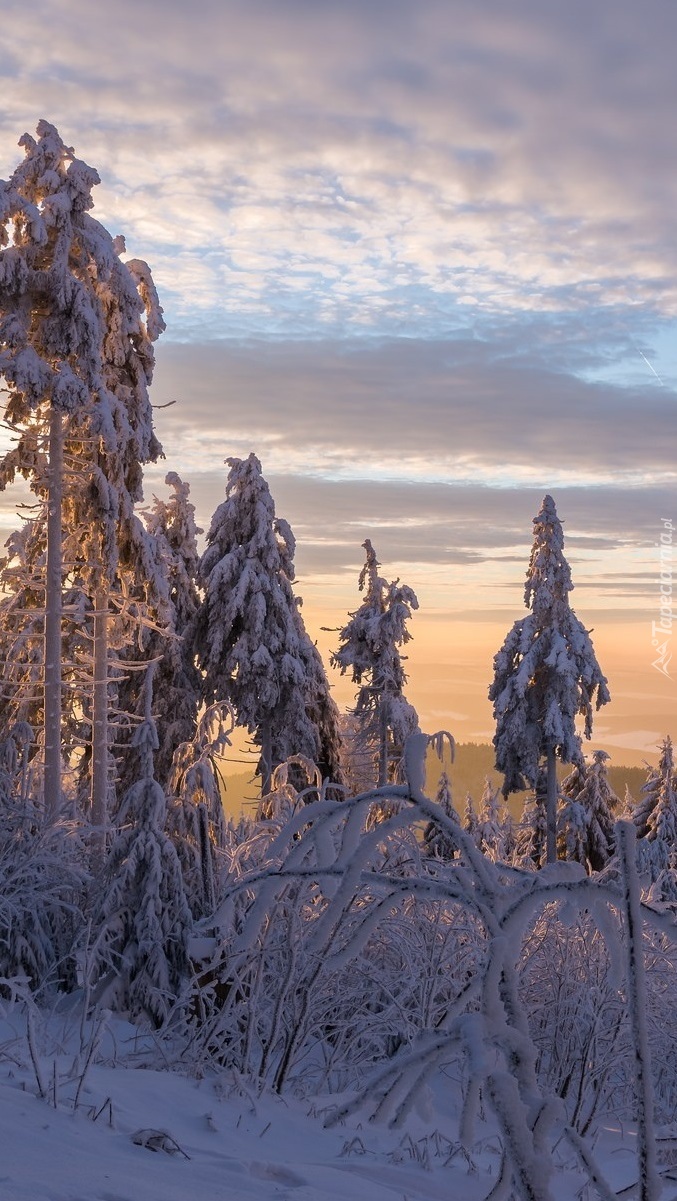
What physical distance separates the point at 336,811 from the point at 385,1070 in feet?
1.86

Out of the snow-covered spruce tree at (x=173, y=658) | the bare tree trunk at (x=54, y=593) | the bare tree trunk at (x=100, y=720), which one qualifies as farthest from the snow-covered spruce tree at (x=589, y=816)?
the bare tree trunk at (x=54, y=593)

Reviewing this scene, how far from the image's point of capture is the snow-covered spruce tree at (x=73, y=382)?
18.2 meters

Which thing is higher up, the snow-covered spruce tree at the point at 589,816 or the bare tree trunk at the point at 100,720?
the bare tree trunk at the point at 100,720

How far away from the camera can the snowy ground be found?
114 inches

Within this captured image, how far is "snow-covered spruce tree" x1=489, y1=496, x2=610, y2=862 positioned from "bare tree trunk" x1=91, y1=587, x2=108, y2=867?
11770mm

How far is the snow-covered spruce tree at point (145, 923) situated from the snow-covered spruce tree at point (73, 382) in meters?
8.32

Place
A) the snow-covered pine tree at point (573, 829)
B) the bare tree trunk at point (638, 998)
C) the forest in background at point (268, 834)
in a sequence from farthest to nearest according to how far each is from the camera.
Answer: the snow-covered pine tree at point (573, 829), the forest in background at point (268, 834), the bare tree trunk at point (638, 998)

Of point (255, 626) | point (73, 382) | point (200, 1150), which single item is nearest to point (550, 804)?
point (255, 626)

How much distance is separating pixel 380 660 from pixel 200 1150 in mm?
26610

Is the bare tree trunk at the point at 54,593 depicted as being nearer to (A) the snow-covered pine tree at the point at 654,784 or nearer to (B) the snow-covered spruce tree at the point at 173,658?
(B) the snow-covered spruce tree at the point at 173,658

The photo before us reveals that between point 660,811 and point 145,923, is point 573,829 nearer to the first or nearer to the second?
point 660,811

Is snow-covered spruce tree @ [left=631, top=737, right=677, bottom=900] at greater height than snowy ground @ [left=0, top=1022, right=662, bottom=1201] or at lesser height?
lesser

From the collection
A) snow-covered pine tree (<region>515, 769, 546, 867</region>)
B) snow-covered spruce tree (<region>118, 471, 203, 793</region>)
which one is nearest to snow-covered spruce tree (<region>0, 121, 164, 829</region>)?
snow-covered spruce tree (<region>118, 471, 203, 793</region>)

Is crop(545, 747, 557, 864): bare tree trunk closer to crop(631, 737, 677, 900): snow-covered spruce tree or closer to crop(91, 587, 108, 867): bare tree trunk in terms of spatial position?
crop(631, 737, 677, 900): snow-covered spruce tree
